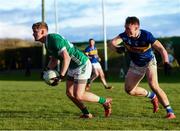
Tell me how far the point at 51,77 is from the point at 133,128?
2.01 meters

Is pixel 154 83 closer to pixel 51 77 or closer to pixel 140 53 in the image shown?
pixel 140 53

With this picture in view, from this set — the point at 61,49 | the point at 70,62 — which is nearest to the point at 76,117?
the point at 70,62

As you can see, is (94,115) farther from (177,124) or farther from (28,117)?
(177,124)

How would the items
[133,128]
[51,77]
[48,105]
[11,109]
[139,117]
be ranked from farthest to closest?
[48,105] → [11,109] → [139,117] → [51,77] → [133,128]

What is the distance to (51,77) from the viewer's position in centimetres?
1037

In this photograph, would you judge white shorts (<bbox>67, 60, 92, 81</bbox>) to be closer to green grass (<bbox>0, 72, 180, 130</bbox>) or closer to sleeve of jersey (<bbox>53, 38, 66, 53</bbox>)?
sleeve of jersey (<bbox>53, 38, 66, 53</bbox>)

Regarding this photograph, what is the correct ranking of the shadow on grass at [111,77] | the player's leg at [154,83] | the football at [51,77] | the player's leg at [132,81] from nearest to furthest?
the football at [51,77] < the player's leg at [154,83] < the player's leg at [132,81] < the shadow on grass at [111,77]

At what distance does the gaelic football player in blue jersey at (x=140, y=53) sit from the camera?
1033 cm

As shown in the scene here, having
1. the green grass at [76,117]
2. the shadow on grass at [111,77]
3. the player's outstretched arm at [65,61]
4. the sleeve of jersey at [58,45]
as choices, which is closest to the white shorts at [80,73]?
the player's outstretched arm at [65,61]

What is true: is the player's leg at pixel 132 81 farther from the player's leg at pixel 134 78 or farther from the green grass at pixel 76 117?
the green grass at pixel 76 117

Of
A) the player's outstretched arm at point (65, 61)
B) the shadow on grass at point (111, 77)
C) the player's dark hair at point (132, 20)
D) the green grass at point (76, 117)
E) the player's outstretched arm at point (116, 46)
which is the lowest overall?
the shadow on grass at point (111, 77)

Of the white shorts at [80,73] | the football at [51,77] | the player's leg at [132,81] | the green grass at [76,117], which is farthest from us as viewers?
the player's leg at [132,81]

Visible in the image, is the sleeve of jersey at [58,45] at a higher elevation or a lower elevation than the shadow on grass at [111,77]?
higher

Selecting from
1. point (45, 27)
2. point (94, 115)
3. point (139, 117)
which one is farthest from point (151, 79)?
point (45, 27)
